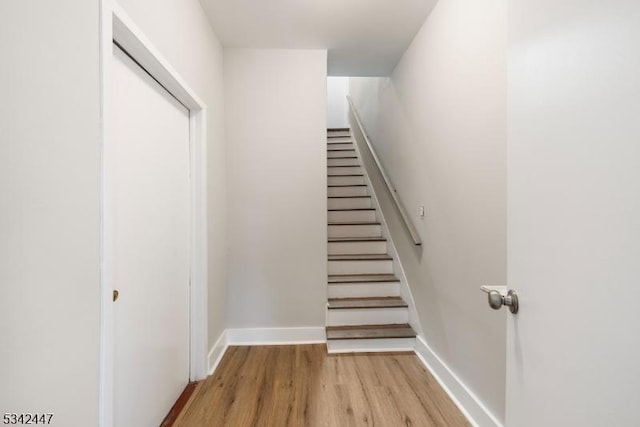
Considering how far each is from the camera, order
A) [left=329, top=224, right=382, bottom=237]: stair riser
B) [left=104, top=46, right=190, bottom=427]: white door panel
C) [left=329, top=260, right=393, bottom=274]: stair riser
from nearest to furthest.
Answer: [left=104, top=46, right=190, bottom=427]: white door panel → [left=329, top=260, right=393, bottom=274]: stair riser → [left=329, top=224, right=382, bottom=237]: stair riser

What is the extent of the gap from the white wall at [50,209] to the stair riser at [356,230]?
2.85 meters

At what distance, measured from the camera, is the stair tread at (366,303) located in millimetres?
2738

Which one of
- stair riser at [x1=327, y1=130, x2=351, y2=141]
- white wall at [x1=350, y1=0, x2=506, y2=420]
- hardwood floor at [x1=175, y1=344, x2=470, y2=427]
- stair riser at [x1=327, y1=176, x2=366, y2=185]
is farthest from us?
stair riser at [x1=327, y1=130, x2=351, y2=141]

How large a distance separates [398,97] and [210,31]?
181 cm

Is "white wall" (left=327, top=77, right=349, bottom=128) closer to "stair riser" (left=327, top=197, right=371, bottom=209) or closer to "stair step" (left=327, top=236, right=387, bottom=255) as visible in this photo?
"stair riser" (left=327, top=197, right=371, bottom=209)

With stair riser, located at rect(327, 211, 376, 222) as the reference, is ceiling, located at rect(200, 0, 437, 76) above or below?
above

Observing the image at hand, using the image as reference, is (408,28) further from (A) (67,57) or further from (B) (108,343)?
(B) (108,343)

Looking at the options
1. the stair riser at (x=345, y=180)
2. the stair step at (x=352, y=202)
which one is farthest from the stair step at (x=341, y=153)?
the stair step at (x=352, y=202)

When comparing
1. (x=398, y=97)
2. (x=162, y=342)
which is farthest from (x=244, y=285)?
(x=398, y=97)

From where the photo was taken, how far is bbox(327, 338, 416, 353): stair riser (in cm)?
252

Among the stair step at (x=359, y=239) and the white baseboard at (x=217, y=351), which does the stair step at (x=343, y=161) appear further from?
the white baseboard at (x=217, y=351)

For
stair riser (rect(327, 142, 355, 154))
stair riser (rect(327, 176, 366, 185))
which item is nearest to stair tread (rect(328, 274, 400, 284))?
stair riser (rect(327, 176, 366, 185))

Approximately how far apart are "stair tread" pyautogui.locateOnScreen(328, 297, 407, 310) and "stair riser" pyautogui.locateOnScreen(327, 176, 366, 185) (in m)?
2.02

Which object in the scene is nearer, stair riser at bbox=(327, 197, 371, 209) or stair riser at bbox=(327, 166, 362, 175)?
stair riser at bbox=(327, 197, 371, 209)
